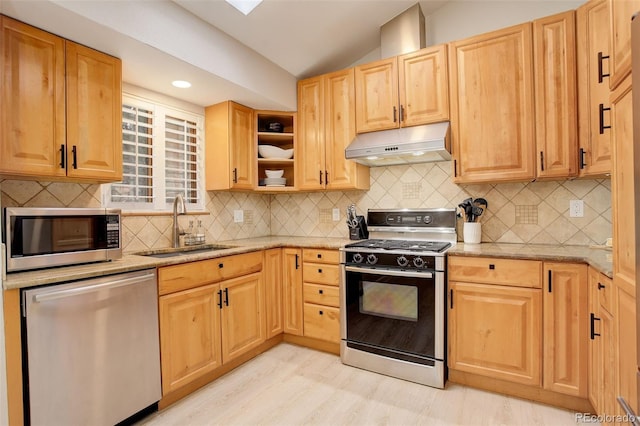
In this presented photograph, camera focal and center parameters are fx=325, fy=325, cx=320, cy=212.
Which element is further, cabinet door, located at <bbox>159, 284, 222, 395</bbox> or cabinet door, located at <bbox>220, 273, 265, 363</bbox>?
cabinet door, located at <bbox>220, 273, 265, 363</bbox>

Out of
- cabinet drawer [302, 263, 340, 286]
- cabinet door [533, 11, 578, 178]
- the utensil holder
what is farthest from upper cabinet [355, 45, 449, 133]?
cabinet drawer [302, 263, 340, 286]

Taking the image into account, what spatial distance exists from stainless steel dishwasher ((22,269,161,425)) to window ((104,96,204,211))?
90 centimetres

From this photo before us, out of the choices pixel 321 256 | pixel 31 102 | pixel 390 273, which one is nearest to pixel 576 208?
pixel 390 273

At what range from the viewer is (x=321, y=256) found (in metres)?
2.71

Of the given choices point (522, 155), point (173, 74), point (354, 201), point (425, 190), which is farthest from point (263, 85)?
point (522, 155)

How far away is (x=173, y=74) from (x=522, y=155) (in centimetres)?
248

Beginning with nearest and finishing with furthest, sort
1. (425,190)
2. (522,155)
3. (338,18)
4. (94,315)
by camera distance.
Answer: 1. (94,315)
2. (522,155)
3. (338,18)
4. (425,190)

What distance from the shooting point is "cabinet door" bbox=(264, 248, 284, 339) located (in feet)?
9.09

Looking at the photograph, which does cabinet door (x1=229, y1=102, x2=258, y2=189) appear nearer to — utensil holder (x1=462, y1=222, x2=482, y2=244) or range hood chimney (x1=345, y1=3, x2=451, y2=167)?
range hood chimney (x1=345, y1=3, x2=451, y2=167)

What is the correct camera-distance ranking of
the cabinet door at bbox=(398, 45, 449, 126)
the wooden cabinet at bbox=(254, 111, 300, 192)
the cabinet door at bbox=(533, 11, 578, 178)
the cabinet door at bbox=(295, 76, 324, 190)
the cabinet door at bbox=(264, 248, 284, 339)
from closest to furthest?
the cabinet door at bbox=(533, 11, 578, 178) < the cabinet door at bbox=(398, 45, 449, 126) < the cabinet door at bbox=(264, 248, 284, 339) < the cabinet door at bbox=(295, 76, 324, 190) < the wooden cabinet at bbox=(254, 111, 300, 192)

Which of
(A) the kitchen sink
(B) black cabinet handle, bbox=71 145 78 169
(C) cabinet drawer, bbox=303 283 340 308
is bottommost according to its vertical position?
(C) cabinet drawer, bbox=303 283 340 308

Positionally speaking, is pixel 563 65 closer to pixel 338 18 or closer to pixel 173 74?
pixel 338 18

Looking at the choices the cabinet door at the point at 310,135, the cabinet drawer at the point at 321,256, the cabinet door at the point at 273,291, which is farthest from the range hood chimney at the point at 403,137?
the cabinet door at the point at 273,291

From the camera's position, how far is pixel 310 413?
1932 millimetres
